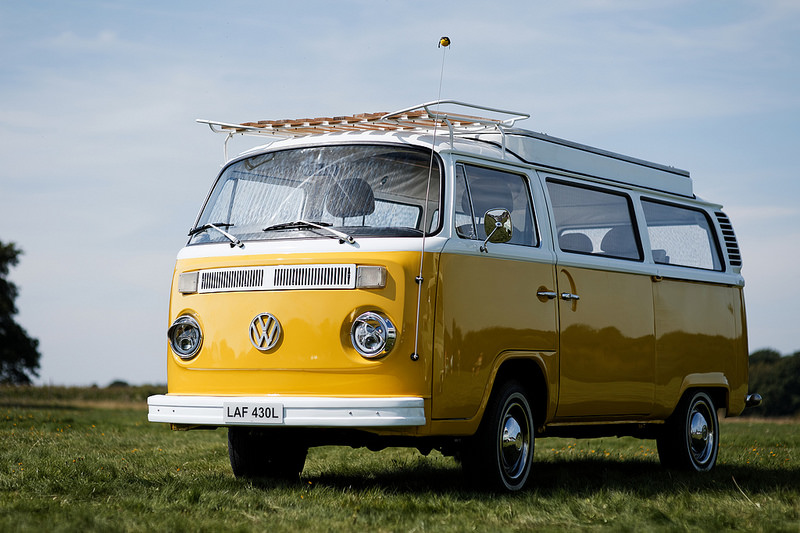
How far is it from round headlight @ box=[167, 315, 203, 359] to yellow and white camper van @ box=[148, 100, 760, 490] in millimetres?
11

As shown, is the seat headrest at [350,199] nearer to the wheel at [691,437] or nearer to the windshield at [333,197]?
the windshield at [333,197]

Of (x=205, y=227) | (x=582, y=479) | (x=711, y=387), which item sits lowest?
(x=582, y=479)

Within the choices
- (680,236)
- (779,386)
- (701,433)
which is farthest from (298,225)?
(779,386)

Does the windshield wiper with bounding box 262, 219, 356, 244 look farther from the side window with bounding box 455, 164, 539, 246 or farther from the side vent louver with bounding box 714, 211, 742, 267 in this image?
the side vent louver with bounding box 714, 211, 742, 267

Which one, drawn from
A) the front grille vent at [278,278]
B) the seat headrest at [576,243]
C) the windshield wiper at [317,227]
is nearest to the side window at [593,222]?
the seat headrest at [576,243]

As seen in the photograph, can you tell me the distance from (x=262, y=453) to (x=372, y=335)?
1.86 metres

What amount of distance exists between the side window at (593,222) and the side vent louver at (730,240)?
6.46ft

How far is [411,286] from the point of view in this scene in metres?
6.36

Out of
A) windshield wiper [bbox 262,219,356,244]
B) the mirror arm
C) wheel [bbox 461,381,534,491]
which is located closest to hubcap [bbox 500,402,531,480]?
wheel [bbox 461,381,534,491]

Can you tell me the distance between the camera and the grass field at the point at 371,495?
5734 mm

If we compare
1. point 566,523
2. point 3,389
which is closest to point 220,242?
point 566,523

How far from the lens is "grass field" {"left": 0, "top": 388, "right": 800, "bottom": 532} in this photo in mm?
5734

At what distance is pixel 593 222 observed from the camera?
830 cm

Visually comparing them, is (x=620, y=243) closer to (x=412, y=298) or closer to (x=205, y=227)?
(x=412, y=298)
